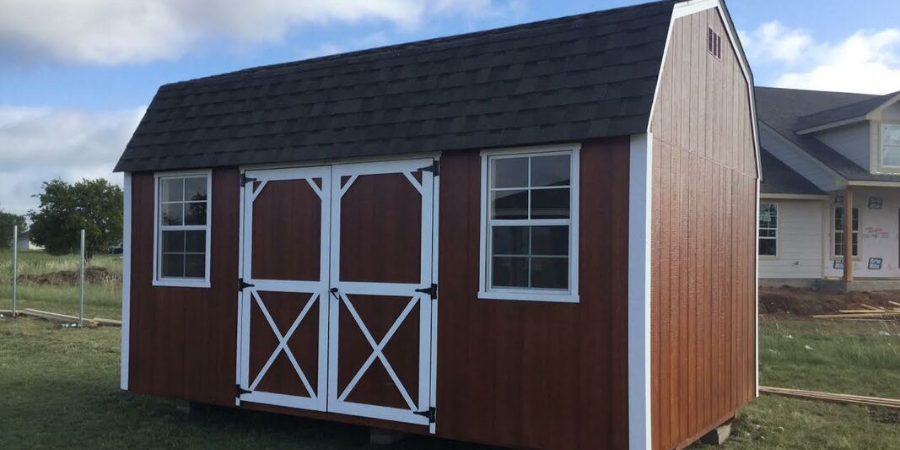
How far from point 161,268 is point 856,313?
45.3 ft

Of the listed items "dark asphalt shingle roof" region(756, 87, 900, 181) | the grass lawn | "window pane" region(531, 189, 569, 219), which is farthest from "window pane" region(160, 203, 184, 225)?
"dark asphalt shingle roof" region(756, 87, 900, 181)

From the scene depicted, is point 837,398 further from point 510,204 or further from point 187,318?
point 187,318

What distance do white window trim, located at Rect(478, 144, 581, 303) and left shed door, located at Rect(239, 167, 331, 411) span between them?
1542mm

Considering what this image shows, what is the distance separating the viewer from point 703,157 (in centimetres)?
668

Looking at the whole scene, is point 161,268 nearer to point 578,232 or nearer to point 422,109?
point 422,109

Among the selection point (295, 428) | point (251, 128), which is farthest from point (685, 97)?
point (295, 428)

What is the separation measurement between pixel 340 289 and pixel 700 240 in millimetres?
3056

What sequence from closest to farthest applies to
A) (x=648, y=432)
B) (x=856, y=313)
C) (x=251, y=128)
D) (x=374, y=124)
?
1. (x=648, y=432)
2. (x=374, y=124)
3. (x=251, y=128)
4. (x=856, y=313)

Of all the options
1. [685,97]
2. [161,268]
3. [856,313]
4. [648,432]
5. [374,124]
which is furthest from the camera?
[856,313]

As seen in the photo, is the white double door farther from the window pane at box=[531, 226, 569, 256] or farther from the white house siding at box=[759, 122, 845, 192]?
the white house siding at box=[759, 122, 845, 192]

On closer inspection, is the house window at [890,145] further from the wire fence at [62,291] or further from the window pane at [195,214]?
the wire fence at [62,291]

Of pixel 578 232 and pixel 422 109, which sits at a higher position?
pixel 422 109

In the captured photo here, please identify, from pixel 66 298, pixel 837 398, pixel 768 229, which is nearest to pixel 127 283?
pixel 837 398

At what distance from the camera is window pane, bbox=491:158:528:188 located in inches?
235
